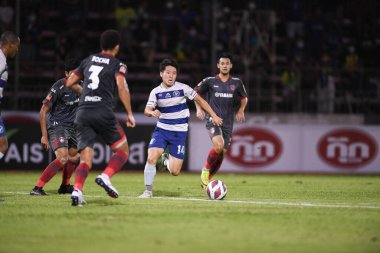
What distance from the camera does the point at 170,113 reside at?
528 inches

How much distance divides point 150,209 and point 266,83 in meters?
14.2

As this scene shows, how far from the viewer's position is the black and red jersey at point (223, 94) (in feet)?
48.5

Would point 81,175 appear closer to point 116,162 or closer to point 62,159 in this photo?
point 116,162

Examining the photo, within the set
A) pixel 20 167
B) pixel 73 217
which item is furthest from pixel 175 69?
pixel 20 167

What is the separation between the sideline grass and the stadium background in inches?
354

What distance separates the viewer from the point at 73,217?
9477 mm

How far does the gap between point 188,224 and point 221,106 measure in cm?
610

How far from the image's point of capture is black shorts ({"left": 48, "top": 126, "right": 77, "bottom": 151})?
1345 centimetres

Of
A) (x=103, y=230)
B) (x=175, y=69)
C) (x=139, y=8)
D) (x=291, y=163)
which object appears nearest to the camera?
(x=103, y=230)

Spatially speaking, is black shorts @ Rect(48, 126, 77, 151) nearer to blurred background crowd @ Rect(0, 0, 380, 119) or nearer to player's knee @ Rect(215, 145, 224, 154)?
player's knee @ Rect(215, 145, 224, 154)

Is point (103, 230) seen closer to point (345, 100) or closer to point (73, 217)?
point (73, 217)

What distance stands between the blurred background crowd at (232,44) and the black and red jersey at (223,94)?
799 cm

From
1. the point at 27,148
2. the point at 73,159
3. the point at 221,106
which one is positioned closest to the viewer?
the point at 73,159

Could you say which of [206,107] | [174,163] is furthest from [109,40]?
[174,163]
